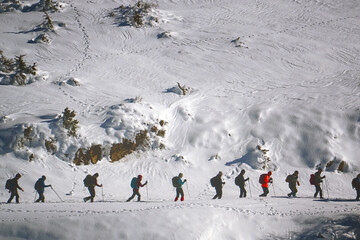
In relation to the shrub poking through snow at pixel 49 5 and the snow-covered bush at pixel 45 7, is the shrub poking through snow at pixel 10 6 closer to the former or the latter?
the snow-covered bush at pixel 45 7

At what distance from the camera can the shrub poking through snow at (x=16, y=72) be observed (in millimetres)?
20594

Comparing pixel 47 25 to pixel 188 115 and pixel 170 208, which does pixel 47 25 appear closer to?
pixel 188 115

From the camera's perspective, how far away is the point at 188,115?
1977cm

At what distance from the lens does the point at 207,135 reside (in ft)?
61.2

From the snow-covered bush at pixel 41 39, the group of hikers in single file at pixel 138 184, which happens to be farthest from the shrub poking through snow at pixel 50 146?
the snow-covered bush at pixel 41 39

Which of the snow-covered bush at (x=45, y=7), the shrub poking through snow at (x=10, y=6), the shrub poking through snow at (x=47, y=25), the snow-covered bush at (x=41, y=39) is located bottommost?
the snow-covered bush at (x=41, y=39)

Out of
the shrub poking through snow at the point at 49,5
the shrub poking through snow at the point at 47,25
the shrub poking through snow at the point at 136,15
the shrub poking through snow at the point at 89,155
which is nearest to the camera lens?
the shrub poking through snow at the point at 89,155

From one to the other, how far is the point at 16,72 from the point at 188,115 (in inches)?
460

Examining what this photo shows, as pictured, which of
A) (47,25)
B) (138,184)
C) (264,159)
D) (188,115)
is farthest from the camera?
(47,25)

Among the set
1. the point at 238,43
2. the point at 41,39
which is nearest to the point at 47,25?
the point at 41,39

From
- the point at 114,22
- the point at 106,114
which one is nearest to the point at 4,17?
the point at 114,22

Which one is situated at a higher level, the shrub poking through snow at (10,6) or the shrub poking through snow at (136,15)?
the shrub poking through snow at (136,15)

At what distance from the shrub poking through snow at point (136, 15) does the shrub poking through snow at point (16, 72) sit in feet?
36.8

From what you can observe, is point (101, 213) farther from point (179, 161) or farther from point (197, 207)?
point (179, 161)
